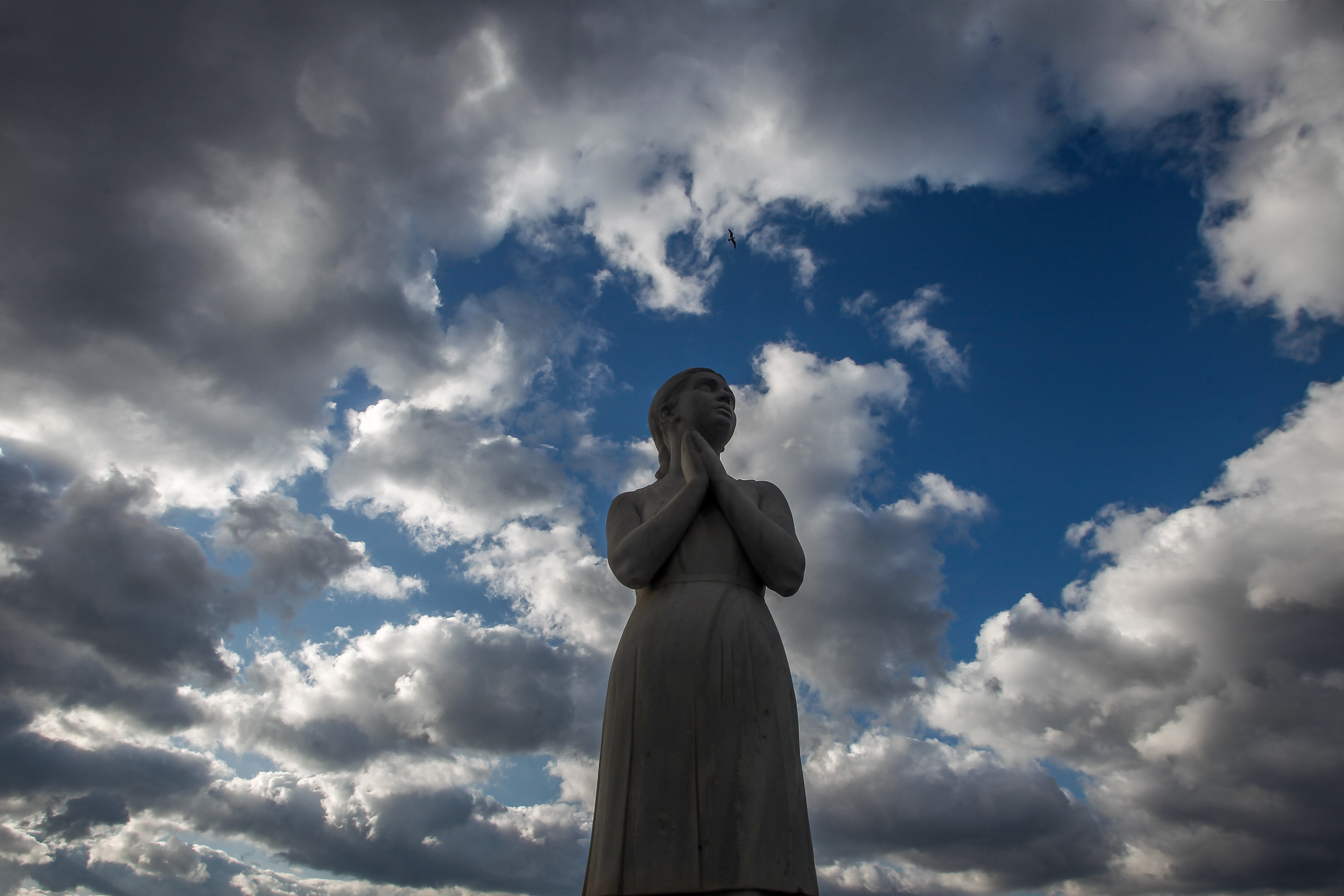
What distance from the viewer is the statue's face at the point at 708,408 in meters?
10.2

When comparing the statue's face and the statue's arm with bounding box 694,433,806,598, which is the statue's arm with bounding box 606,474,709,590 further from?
the statue's face

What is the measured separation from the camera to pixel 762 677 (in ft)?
26.1

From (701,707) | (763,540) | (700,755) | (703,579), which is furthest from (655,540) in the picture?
(700,755)

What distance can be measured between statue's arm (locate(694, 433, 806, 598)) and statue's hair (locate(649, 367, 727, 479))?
1469mm

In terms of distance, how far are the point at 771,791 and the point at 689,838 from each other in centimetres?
79

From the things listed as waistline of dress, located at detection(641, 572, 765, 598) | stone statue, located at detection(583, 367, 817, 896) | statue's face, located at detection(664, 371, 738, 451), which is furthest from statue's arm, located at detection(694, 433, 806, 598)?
statue's face, located at detection(664, 371, 738, 451)

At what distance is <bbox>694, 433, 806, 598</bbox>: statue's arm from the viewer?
343 inches

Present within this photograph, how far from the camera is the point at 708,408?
10.2m

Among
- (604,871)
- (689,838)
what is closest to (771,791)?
(689,838)

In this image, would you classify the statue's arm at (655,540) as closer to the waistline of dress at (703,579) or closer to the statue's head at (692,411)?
the waistline of dress at (703,579)

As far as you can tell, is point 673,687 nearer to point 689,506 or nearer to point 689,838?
point 689,838

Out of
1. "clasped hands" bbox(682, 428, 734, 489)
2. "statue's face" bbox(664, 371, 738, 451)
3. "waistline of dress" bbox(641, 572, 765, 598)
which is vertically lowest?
"waistline of dress" bbox(641, 572, 765, 598)

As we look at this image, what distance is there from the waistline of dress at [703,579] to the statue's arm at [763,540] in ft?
0.51

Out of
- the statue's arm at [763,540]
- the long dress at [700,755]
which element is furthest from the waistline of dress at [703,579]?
the statue's arm at [763,540]
